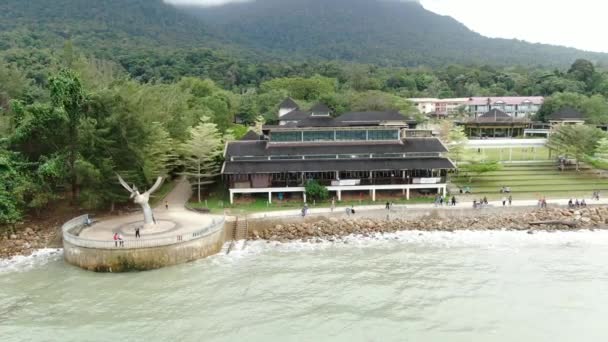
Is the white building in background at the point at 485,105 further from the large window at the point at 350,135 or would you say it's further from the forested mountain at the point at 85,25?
the forested mountain at the point at 85,25

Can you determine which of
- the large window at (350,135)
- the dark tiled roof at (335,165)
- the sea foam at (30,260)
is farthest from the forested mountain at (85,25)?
the large window at (350,135)

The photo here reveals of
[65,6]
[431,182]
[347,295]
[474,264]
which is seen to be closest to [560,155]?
[431,182]

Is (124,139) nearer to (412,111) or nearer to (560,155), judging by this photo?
(560,155)

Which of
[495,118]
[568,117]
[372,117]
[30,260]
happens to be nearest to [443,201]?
[372,117]

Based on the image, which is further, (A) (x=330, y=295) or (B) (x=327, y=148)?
(B) (x=327, y=148)

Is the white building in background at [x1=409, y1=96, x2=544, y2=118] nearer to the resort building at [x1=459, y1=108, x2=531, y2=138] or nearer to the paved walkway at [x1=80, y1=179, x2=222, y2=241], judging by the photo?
the resort building at [x1=459, y1=108, x2=531, y2=138]

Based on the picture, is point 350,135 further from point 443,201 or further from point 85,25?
point 85,25
